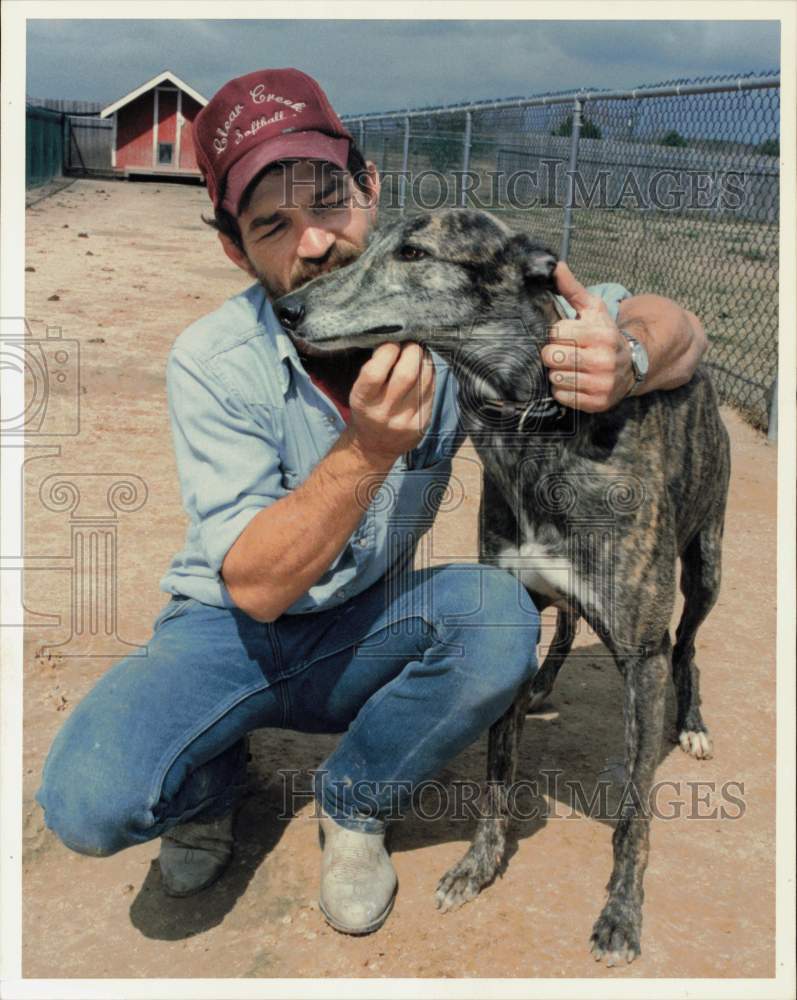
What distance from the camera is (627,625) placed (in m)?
2.80

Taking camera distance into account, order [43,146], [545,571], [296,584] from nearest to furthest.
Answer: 1. [296,584]
2. [545,571]
3. [43,146]

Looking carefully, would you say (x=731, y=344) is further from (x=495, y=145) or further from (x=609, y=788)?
(x=609, y=788)

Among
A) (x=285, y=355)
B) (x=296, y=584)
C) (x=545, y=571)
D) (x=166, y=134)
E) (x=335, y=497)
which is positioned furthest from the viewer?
(x=166, y=134)

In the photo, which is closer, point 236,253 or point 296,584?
point 296,584

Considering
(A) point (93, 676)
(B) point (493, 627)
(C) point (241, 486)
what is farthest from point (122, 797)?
(A) point (93, 676)

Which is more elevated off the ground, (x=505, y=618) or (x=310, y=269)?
(x=310, y=269)

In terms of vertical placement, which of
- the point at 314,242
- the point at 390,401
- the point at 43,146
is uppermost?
A: the point at 43,146

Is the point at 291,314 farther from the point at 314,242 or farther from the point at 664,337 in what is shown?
the point at 664,337

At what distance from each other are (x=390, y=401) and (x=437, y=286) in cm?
51

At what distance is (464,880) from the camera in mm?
2889

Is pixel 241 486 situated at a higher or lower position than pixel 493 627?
higher

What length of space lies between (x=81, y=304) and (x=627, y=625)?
8585 millimetres

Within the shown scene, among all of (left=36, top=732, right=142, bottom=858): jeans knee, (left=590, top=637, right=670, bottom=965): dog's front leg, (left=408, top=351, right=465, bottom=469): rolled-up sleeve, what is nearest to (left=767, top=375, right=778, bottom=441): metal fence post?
(left=408, top=351, right=465, bottom=469): rolled-up sleeve

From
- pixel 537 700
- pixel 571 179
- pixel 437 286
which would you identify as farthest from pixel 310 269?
pixel 571 179
